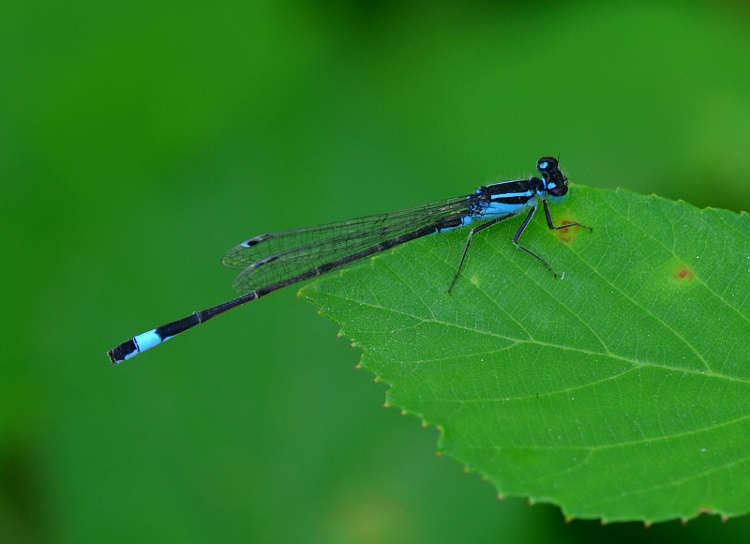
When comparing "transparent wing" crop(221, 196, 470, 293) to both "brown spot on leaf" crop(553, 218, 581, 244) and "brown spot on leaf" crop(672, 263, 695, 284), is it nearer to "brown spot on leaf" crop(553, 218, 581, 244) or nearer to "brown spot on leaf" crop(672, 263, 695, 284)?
"brown spot on leaf" crop(553, 218, 581, 244)

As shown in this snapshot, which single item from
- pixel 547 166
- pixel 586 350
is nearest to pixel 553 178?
pixel 547 166

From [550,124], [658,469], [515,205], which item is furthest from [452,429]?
[550,124]

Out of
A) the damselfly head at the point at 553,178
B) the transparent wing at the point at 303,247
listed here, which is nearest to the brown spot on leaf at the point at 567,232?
the damselfly head at the point at 553,178

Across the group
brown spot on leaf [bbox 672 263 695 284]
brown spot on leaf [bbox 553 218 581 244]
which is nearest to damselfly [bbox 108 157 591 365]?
brown spot on leaf [bbox 553 218 581 244]

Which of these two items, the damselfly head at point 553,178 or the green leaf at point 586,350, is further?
the damselfly head at point 553,178

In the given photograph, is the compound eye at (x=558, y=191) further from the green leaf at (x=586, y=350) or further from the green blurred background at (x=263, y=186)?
the green blurred background at (x=263, y=186)

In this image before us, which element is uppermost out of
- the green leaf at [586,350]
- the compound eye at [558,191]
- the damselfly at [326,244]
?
the damselfly at [326,244]

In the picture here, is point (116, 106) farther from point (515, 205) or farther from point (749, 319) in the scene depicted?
point (749, 319)
